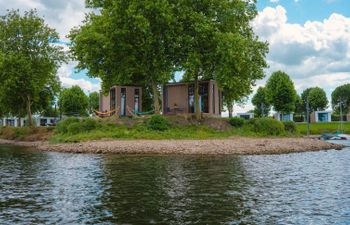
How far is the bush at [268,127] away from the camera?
140ft

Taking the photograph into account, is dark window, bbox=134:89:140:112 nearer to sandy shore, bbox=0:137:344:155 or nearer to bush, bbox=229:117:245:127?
bush, bbox=229:117:245:127

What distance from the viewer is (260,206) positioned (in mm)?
11125

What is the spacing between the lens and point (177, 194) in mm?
12938

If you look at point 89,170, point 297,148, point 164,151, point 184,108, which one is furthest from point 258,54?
point 89,170

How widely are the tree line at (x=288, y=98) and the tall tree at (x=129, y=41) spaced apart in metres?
40.3

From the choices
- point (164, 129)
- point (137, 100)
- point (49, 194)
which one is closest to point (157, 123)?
point (164, 129)

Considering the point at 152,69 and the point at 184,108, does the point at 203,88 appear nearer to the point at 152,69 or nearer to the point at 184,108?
the point at 184,108

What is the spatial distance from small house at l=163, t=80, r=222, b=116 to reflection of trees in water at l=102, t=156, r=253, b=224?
27.6 meters

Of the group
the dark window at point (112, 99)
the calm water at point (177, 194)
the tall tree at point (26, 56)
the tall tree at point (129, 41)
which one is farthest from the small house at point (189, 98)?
the calm water at point (177, 194)

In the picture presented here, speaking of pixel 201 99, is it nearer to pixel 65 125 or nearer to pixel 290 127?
pixel 290 127

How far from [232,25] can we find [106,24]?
15678mm

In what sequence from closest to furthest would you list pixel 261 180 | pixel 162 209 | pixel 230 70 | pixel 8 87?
pixel 162 209 → pixel 261 180 → pixel 230 70 → pixel 8 87

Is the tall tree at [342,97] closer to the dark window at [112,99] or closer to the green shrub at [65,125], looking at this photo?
the dark window at [112,99]

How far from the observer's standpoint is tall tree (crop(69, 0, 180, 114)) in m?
39.3
